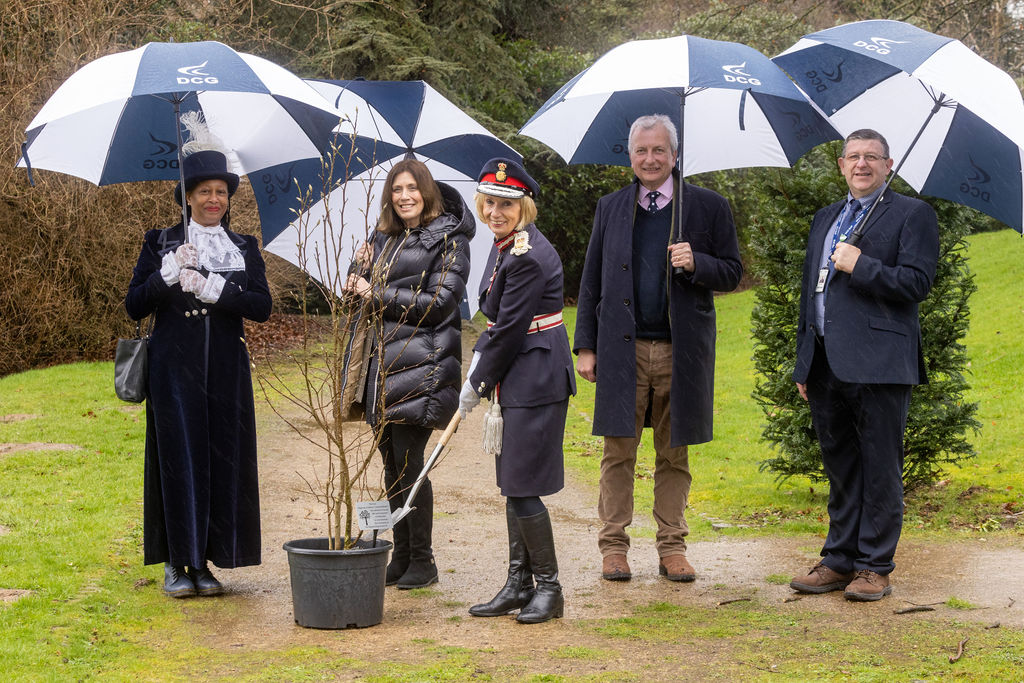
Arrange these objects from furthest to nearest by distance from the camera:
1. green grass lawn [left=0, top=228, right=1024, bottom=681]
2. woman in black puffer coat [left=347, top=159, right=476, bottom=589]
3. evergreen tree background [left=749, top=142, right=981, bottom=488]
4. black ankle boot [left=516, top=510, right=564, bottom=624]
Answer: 1. evergreen tree background [left=749, top=142, right=981, bottom=488]
2. woman in black puffer coat [left=347, top=159, right=476, bottom=589]
3. black ankle boot [left=516, top=510, right=564, bottom=624]
4. green grass lawn [left=0, top=228, right=1024, bottom=681]

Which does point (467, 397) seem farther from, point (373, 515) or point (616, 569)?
point (616, 569)

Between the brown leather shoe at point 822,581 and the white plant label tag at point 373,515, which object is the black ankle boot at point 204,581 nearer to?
the white plant label tag at point 373,515

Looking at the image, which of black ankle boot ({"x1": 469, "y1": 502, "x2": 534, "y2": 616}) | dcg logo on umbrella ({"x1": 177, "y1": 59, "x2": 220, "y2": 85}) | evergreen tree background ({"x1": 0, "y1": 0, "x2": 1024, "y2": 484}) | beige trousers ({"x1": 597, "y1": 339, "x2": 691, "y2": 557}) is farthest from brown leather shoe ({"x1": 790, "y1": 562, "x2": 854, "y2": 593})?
dcg logo on umbrella ({"x1": 177, "y1": 59, "x2": 220, "y2": 85})

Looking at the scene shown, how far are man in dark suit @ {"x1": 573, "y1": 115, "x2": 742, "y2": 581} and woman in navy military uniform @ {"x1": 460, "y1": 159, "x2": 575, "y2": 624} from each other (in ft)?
2.38

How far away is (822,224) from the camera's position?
18.2ft

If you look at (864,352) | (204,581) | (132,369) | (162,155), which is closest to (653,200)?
(864,352)

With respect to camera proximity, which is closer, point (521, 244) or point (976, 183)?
point (521, 244)

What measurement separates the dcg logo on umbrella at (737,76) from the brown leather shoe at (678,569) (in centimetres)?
241

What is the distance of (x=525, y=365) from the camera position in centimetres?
493

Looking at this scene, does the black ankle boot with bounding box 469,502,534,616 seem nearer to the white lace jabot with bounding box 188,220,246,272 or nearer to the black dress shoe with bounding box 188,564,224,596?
the black dress shoe with bounding box 188,564,224,596

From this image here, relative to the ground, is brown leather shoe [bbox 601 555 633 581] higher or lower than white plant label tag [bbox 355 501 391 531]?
lower

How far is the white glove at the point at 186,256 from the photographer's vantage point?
5.27 metres

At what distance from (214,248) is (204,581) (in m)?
1.64

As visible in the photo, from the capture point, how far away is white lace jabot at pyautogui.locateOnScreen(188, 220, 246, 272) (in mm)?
5434
